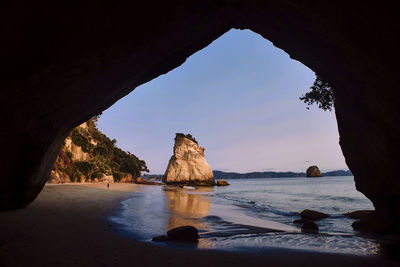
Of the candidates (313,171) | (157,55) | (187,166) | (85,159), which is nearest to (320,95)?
(157,55)

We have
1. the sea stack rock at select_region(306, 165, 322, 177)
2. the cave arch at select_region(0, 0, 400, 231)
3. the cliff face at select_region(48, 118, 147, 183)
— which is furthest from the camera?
the sea stack rock at select_region(306, 165, 322, 177)

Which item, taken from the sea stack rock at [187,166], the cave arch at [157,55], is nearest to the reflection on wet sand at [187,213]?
the cave arch at [157,55]

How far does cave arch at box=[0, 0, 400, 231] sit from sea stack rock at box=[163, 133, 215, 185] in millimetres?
58101

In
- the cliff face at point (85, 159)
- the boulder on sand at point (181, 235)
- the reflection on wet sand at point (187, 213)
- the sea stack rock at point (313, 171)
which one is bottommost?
the sea stack rock at point (313, 171)

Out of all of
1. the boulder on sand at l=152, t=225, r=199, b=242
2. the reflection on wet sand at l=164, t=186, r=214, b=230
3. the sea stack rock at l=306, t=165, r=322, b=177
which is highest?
the boulder on sand at l=152, t=225, r=199, b=242

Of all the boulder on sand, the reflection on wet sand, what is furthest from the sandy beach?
the reflection on wet sand

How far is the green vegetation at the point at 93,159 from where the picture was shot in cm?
3939

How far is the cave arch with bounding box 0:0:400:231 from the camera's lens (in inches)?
168

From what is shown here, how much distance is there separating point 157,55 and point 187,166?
2420 inches

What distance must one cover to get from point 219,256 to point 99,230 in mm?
4767

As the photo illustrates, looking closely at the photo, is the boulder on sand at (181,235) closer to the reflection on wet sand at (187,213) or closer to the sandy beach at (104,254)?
the sandy beach at (104,254)

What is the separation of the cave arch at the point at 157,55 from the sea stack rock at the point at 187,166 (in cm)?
5810

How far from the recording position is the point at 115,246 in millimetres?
5809

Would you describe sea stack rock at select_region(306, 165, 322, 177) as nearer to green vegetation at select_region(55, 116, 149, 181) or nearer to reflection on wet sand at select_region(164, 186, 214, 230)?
green vegetation at select_region(55, 116, 149, 181)
